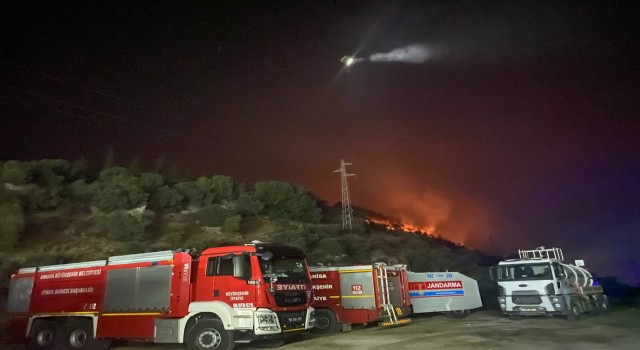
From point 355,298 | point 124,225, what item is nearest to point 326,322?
point 355,298

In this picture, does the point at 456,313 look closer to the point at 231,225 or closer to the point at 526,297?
the point at 526,297

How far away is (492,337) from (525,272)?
6.17 meters

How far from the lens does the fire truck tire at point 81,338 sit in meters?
13.4

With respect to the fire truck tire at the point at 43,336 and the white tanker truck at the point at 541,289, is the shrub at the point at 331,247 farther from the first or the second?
the fire truck tire at the point at 43,336

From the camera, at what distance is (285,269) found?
12.0 m

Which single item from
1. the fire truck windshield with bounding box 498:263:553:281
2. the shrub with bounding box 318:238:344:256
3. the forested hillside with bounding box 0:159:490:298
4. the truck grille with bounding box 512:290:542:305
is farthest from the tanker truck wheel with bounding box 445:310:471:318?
the shrub with bounding box 318:238:344:256

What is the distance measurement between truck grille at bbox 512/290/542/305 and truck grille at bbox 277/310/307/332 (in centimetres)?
1017

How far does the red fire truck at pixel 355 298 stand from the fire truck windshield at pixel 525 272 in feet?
15.2

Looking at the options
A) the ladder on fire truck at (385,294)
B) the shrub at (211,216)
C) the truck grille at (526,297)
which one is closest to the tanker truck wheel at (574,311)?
the truck grille at (526,297)

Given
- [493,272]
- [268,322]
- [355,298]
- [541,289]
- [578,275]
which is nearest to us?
[268,322]

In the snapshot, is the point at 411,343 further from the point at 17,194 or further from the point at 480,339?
the point at 17,194

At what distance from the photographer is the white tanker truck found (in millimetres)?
16734

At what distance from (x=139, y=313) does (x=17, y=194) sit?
22.4m

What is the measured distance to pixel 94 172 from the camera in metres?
39.8
